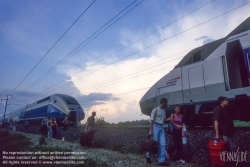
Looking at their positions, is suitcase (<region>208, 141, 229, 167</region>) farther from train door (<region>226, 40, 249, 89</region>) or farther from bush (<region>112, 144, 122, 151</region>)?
bush (<region>112, 144, 122, 151</region>)

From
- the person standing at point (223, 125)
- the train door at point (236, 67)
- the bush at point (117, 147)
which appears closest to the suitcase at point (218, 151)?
the person standing at point (223, 125)

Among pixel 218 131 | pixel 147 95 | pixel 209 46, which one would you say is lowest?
pixel 218 131

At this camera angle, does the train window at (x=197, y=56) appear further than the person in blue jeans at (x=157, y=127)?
Yes

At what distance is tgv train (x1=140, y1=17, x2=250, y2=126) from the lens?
7.54 metres

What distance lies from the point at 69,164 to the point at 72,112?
15100mm

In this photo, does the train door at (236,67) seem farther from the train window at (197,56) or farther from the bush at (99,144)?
the bush at (99,144)

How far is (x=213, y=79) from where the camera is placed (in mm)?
8156

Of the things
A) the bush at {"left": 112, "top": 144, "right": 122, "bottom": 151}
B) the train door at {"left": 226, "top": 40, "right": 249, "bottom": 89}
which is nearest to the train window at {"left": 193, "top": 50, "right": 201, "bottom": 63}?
the train door at {"left": 226, "top": 40, "right": 249, "bottom": 89}

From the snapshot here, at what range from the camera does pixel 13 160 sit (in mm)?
6801

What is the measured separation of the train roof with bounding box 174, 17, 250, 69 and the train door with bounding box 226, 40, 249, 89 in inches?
21.1

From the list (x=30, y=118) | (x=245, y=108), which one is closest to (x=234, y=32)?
(x=245, y=108)

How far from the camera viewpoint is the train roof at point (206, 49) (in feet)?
25.7

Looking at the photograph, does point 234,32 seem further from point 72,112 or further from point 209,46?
point 72,112

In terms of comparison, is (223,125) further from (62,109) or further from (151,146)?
(62,109)
